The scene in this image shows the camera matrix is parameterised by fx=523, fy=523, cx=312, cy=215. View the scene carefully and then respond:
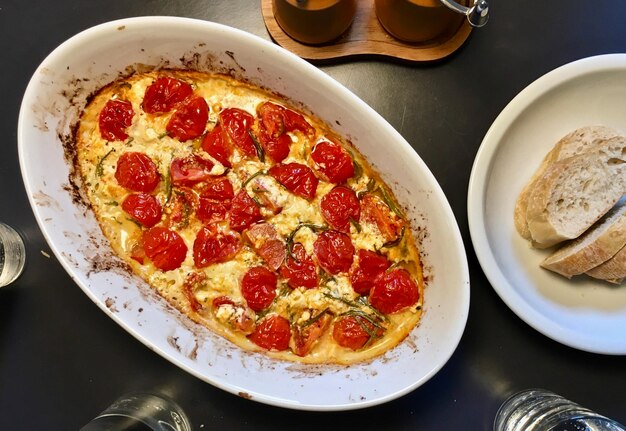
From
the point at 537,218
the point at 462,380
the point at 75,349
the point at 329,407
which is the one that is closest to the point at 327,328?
the point at 329,407

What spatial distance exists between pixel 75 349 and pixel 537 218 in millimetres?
1986

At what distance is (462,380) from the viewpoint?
222cm

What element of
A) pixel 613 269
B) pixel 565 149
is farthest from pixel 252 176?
pixel 613 269

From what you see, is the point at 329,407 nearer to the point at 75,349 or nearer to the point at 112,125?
the point at 75,349

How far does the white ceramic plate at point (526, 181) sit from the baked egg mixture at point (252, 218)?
13.5 inches

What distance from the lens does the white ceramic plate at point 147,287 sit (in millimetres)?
1842

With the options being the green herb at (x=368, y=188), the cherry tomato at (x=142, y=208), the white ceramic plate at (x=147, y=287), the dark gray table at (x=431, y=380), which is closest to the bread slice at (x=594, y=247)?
the dark gray table at (x=431, y=380)

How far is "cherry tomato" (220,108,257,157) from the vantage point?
2.09m

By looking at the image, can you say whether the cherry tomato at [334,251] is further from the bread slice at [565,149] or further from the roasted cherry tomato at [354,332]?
the bread slice at [565,149]

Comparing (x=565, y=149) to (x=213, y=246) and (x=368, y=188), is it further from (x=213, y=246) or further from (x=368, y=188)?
(x=213, y=246)

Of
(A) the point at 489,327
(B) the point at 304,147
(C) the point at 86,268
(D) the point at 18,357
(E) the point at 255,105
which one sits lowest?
(D) the point at 18,357

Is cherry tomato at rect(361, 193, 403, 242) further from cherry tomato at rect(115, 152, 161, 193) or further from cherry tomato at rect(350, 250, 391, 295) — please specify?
cherry tomato at rect(115, 152, 161, 193)

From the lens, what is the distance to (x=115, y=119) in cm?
209

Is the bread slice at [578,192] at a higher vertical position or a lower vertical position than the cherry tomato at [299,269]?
higher
